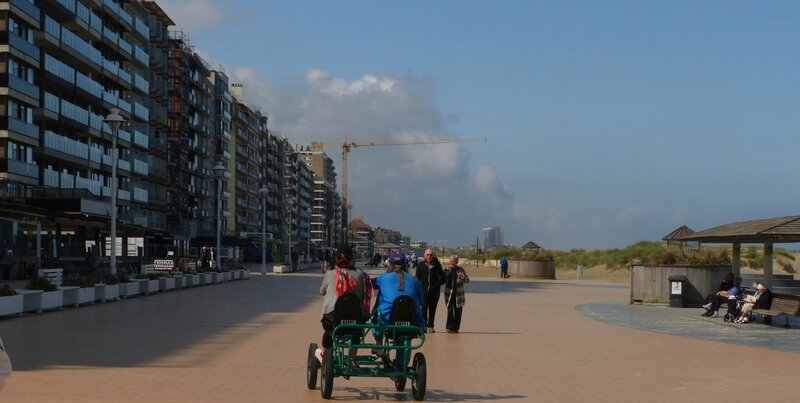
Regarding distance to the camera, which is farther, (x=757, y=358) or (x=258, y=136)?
(x=258, y=136)

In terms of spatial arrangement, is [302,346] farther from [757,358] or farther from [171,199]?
[171,199]

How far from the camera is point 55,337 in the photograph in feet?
53.0

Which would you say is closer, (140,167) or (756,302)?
(756,302)

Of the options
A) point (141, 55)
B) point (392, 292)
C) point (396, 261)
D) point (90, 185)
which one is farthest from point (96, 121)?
point (392, 292)

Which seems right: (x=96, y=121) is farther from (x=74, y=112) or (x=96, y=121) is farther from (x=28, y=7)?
(x=28, y=7)

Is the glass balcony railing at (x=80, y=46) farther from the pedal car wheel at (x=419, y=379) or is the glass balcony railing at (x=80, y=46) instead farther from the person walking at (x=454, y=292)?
the pedal car wheel at (x=419, y=379)

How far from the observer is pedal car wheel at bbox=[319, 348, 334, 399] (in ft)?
32.0

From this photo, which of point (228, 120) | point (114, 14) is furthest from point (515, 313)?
point (228, 120)

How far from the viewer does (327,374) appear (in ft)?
32.0

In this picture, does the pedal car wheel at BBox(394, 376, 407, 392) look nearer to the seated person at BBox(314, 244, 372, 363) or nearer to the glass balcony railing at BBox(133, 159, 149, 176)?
the seated person at BBox(314, 244, 372, 363)

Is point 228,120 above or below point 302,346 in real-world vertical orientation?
above

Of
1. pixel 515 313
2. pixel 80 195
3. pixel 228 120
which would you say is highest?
pixel 228 120

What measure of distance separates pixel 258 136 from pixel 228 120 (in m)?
24.9

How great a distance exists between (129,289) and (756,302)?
18.2m
